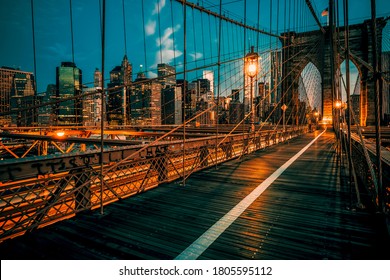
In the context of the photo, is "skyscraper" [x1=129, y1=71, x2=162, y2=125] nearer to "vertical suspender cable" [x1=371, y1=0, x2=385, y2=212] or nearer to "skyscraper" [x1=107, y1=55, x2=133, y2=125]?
"skyscraper" [x1=107, y1=55, x2=133, y2=125]

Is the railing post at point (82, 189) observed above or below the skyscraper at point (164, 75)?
below

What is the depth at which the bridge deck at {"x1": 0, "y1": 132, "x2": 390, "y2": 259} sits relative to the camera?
2969mm

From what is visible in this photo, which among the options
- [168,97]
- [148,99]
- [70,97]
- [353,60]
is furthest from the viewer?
[168,97]

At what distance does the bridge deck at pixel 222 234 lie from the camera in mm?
2969

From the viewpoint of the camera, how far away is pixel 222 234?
3412 millimetres

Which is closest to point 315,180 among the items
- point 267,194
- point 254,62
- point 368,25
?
point 267,194

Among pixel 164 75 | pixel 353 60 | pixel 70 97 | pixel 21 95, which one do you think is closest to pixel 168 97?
pixel 21 95

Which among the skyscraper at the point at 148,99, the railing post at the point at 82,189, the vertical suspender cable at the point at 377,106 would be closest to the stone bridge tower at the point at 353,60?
the skyscraper at the point at 148,99

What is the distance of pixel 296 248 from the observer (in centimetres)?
304

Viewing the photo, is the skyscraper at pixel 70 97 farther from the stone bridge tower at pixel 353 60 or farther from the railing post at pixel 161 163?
the stone bridge tower at pixel 353 60

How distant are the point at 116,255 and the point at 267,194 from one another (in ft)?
11.4

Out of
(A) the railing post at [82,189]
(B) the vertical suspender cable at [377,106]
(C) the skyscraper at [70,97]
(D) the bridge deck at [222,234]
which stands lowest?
(D) the bridge deck at [222,234]

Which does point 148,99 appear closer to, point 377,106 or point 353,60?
point 353,60
